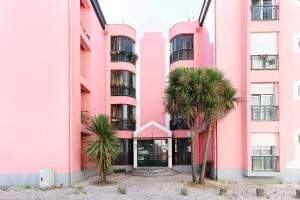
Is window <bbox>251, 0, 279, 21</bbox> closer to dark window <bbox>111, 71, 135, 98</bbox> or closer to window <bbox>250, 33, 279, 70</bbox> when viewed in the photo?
window <bbox>250, 33, 279, 70</bbox>

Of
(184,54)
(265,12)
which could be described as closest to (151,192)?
(265,12)

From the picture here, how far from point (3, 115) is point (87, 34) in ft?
25.5

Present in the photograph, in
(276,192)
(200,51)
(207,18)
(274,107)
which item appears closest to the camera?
(276,192)

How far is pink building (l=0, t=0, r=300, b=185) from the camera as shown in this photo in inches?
672

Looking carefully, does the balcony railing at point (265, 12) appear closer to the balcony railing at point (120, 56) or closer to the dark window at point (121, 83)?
the balcony railing at point (120, 56)

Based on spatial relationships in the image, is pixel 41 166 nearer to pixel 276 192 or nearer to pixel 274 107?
pixel 276 192

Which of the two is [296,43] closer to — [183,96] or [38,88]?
[183,96]

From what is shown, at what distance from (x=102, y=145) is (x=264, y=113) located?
957 centimetres

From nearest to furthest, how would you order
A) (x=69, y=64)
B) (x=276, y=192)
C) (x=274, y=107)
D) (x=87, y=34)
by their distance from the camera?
(x=276, y=192) < (x=69, y=64) < (x=274, y=107) < (x=87, y=34)

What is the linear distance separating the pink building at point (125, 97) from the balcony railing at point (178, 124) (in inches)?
3.2

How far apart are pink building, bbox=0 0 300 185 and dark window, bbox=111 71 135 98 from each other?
1.98 feet

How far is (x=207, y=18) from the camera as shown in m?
23.7

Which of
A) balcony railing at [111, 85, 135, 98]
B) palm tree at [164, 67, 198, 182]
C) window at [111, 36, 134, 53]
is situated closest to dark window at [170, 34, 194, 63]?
window at [111, 36, 134, 53]

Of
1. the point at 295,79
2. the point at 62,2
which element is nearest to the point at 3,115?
the point at 62,2
